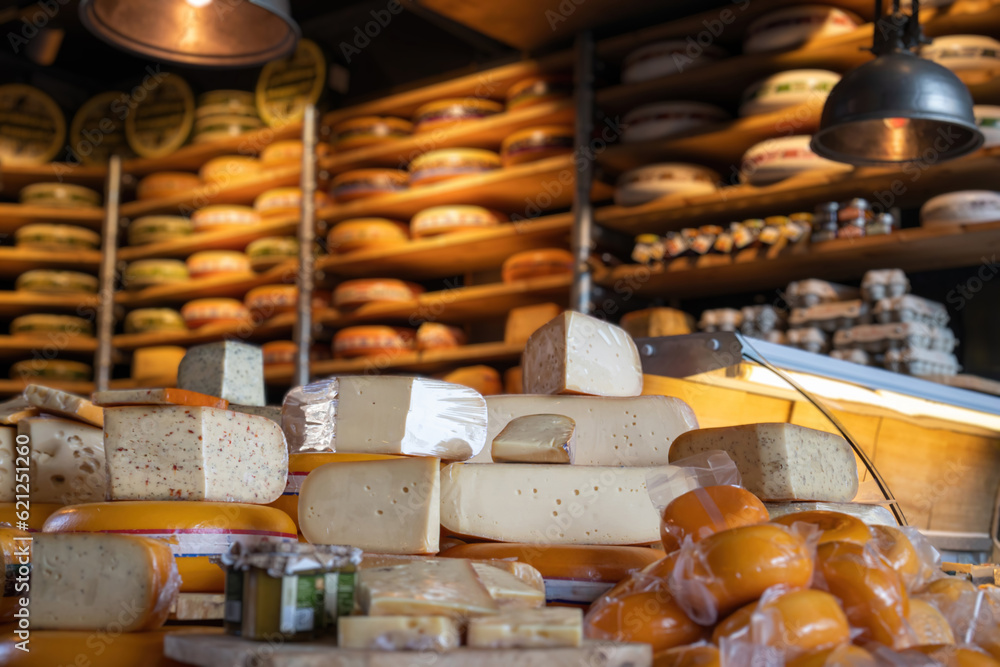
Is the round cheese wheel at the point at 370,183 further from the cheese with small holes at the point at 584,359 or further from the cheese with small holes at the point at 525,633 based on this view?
the cheese with small holes at the point at 525,633

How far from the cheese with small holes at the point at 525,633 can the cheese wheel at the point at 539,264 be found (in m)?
2.60

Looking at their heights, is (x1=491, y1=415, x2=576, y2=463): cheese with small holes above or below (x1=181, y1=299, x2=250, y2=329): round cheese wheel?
below

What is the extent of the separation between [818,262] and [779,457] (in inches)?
70.8

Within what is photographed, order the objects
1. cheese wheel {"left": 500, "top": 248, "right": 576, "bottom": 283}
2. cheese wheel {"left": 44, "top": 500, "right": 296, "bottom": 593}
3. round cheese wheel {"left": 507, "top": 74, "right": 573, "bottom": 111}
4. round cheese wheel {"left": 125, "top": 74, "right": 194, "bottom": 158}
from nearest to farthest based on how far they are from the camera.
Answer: cheese wheel {"left": 44, "top": 500, "right": 296, "bottom": 593}, cheese wheel {"left": 500, "top": 248, "right": 576, "bottom": 283}, round cheese wheel {"left": 507, "top": 74, "right": 573, "bottom": 111}, round cheese wheel {"left": 125, "top": 74, "right": 194, "bottom": 158}

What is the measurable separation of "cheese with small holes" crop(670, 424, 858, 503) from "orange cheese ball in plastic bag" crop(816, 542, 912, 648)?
33 centimetres

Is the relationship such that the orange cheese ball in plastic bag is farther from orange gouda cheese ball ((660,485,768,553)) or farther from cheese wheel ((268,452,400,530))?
cheese wheel ((268,452,400,530))

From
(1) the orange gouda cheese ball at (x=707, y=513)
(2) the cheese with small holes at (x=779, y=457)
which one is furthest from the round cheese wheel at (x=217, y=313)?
(1) the orange gouda cheese ball at (x=707, y=513)

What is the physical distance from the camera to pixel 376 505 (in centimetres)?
121

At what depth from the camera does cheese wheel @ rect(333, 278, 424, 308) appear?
3873 mm

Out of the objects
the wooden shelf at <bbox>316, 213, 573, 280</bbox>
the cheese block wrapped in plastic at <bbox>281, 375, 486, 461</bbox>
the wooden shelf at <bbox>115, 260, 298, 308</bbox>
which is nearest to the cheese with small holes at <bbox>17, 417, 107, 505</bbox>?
the cheese block wrapped in plastic at <bbox>281, 375, 486, 461</bbox>

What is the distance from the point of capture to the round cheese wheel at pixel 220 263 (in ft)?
14.4

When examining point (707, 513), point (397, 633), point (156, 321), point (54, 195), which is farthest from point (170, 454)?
point (54, 195)

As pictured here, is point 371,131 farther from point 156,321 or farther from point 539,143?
point 156,321

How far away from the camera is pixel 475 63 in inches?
165
